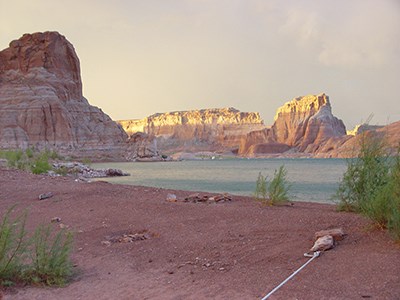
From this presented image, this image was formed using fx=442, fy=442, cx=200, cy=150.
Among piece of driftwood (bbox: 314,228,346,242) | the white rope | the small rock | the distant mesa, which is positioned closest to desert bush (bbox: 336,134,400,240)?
piece of driftwood (bbox: 314,228,346,242)

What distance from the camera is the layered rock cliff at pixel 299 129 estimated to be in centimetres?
13138

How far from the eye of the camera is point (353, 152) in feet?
27.5

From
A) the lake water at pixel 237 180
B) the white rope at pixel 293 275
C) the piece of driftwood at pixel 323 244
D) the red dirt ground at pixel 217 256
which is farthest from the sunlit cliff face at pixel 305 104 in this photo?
the white rope at pixel 293 275

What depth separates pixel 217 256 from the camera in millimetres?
5973

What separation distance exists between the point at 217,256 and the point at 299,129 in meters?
135

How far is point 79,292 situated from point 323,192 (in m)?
15.6

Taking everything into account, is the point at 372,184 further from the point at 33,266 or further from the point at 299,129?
the point at 299,129

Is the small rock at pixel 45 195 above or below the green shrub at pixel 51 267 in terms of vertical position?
above

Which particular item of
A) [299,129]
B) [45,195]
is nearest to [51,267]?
[45,195]

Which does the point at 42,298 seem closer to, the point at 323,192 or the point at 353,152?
→ the point at 353,152

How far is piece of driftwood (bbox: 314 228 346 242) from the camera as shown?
6102 mm

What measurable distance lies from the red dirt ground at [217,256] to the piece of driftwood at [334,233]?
10 centimetres

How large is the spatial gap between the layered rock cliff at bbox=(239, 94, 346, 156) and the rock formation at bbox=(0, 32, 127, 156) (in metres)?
61.2

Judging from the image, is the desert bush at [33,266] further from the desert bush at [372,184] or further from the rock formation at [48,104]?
the rock formation at [48,104]
